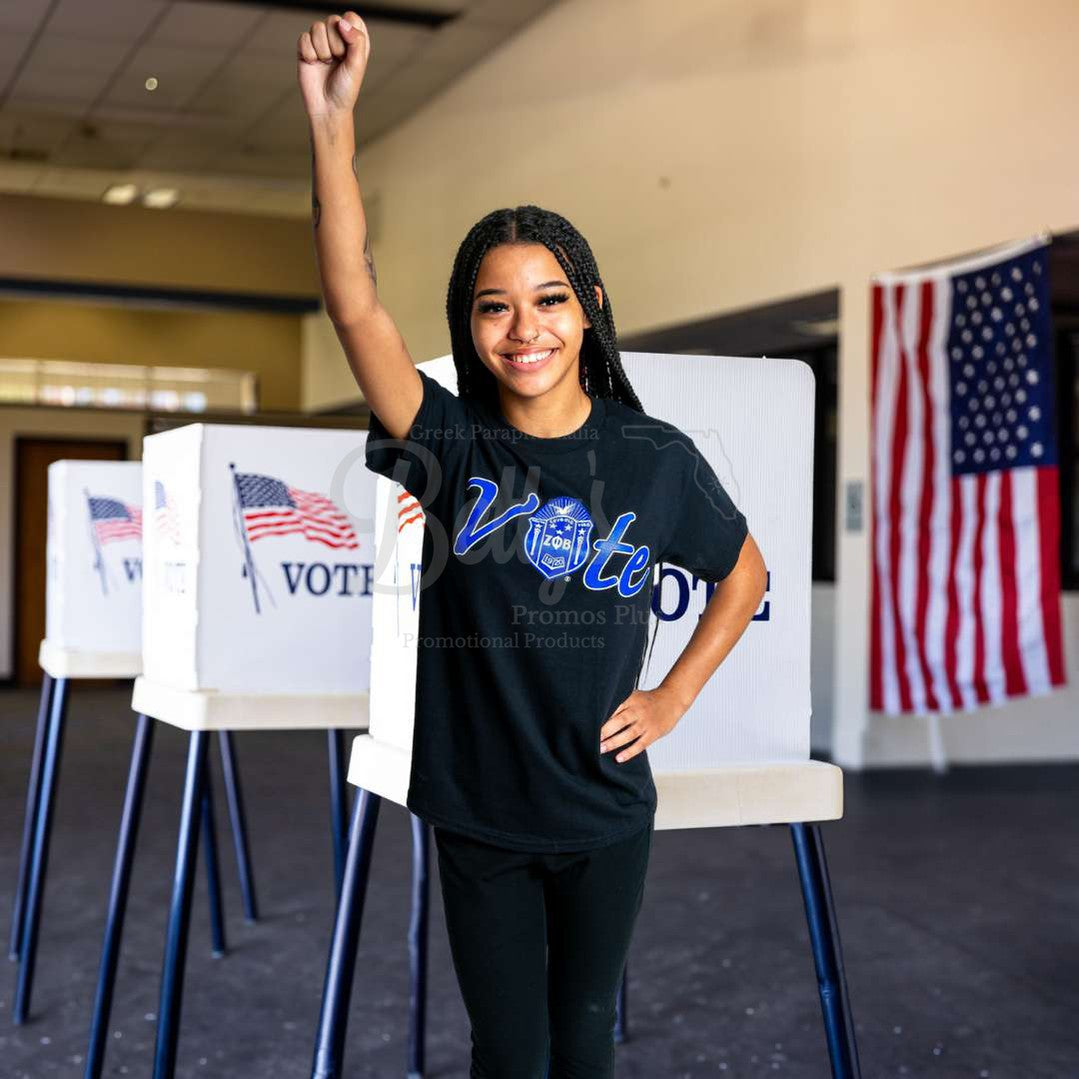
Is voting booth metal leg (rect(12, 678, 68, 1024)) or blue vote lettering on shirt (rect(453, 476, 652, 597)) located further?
voting booth metal leg (rect(12, 678, 68, 1024))

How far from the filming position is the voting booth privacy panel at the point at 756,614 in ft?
5.26

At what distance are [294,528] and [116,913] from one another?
2.27ft

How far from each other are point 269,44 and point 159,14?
2.29 ft

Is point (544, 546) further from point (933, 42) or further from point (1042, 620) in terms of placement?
point (933, 42)

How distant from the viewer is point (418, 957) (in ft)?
8.23

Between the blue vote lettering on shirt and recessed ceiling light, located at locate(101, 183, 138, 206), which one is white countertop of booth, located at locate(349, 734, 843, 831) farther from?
recessed ceiling light, located at locate(101, 183, 138, 206)

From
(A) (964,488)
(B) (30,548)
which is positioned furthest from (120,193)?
(A) (964,488)

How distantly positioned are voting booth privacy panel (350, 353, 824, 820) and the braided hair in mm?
132

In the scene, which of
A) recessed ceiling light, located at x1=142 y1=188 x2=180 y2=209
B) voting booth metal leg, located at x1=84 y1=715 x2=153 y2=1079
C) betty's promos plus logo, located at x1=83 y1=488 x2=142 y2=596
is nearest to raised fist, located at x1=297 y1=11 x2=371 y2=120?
voting booth metal leg, located at x1=84 y1=715 x2=153 y2=1079

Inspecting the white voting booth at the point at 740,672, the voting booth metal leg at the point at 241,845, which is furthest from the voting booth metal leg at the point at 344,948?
the voting booth metal leg at the point at 241,845

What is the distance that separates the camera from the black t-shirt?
1283 mm

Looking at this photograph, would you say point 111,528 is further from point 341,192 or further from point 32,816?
point 341,192

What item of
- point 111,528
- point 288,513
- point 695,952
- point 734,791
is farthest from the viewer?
point 695,952

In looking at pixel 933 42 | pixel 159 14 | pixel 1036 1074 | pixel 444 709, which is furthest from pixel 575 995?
pixel 159 14
